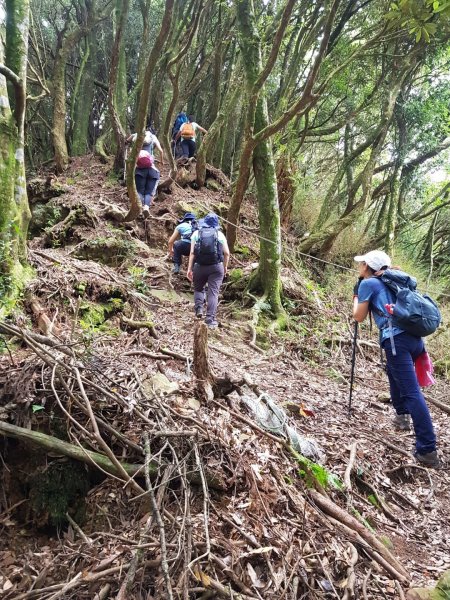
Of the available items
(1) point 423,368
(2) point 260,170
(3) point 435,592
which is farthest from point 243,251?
(3) point 435,592

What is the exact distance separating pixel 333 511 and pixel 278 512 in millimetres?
395

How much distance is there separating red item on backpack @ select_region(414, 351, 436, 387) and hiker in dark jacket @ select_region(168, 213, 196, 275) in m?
5.08

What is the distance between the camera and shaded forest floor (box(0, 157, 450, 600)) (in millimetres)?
2131

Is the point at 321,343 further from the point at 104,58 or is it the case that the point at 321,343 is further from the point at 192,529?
the point at 104,58

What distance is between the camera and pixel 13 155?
4336 millimetres

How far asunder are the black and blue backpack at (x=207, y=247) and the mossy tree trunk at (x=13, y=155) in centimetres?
254

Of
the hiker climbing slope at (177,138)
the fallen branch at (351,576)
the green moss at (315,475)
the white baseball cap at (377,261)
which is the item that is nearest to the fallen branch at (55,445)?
the green moss at (315,475)

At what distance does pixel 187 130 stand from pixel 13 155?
333 inches

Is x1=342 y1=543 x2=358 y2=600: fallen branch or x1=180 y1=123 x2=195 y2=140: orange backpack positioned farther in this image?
x1=180 y1=123 x2=195 y2=140: orange backpack

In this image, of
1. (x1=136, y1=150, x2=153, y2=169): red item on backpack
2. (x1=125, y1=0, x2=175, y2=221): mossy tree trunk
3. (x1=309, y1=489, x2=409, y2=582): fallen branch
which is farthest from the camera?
(x1=136, y1=150, x2=153, y2=169): red item on backpack

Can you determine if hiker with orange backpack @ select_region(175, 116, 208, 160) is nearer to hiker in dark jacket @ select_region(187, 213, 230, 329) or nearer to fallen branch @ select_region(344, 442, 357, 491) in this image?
hiker in dark jacket @ select_region(187, 213, 230, 329)

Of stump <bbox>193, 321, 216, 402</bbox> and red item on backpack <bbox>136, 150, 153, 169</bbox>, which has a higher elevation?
red item on backpack <bbox>136, 150, 153, 169</bbox>

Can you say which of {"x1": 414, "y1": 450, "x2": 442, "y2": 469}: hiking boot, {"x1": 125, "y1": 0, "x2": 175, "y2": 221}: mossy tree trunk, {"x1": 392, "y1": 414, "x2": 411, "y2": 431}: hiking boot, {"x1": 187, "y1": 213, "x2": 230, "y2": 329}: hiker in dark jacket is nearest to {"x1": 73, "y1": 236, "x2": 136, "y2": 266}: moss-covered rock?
{"x1": 125, "y1": 0, "x2": 175, "y2": 221}: mossy tree trunk

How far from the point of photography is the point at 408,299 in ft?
12.9
